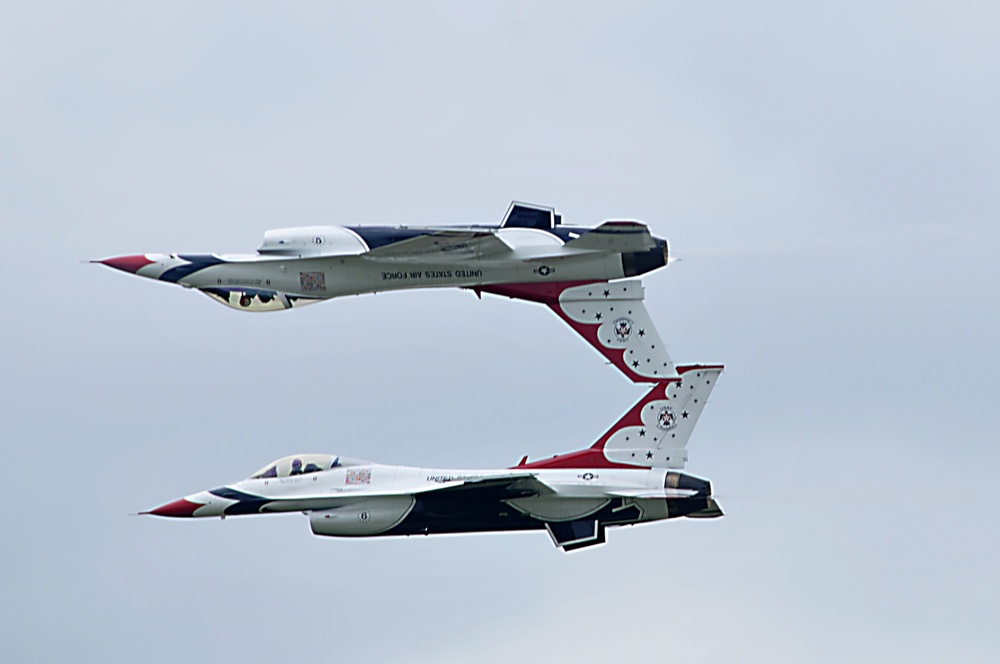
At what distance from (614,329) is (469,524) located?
18.5 feet

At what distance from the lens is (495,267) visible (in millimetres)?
59156

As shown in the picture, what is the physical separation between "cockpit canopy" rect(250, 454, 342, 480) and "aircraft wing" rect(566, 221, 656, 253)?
23.4 feet

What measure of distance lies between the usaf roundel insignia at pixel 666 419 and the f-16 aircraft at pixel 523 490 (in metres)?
0.02

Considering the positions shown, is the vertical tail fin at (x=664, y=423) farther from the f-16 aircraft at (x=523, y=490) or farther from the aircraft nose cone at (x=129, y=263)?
the aircraft nose cone at (x=129, y=263)

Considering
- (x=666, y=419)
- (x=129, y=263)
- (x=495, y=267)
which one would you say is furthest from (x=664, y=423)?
(x=129, y=263)

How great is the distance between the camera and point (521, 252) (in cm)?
5912

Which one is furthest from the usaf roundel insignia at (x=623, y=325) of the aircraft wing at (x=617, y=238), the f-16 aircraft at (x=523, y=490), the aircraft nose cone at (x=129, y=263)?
the aircraft nose cone at (x=129, y=263)

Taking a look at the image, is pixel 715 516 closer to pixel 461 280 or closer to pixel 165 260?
pixel 461 280

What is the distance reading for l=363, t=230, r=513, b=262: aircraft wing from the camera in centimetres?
5856

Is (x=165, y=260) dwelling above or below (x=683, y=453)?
above

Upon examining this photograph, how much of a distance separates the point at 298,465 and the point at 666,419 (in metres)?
8.22

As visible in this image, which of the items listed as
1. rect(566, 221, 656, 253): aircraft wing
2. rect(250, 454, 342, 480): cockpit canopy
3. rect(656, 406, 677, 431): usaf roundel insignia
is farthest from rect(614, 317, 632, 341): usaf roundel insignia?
rect(250, 454, 342, 480): cockpit canopy

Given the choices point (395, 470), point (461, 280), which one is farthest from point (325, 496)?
point (461, 280)

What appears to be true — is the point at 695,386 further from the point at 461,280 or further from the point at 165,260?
the point at 165,260
